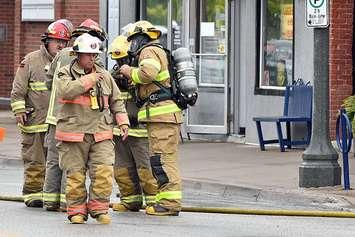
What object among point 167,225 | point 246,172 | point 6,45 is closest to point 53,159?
point 167,225

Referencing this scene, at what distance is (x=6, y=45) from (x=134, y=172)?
54.1 feet

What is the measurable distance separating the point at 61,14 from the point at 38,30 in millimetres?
1413

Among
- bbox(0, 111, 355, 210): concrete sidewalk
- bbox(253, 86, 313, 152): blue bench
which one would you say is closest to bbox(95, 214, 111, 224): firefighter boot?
bbox(0, 111, 355, 210): concrete sidewalk

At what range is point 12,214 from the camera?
453 inches

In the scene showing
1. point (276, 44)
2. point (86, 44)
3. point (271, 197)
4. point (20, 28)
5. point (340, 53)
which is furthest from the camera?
point (20, 28)

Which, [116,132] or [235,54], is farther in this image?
[235,54]

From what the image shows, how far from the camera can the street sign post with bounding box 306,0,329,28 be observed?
14.0 m

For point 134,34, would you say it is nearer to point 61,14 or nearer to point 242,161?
point 242,161

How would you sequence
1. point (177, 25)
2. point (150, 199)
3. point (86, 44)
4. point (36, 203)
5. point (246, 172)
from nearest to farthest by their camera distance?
point (86, 44) → point (150, 199) → point (36, 203) → point (246, 172) → point (177, 25)

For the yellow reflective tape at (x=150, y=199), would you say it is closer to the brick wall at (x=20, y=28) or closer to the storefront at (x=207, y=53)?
the storefront at (x=207, y=53)

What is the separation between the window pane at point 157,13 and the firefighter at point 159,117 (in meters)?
9.67

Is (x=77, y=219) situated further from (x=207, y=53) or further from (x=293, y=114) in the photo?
(x=207, y=53)

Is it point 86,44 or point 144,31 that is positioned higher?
point 144,31

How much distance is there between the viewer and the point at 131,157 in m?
11.8
